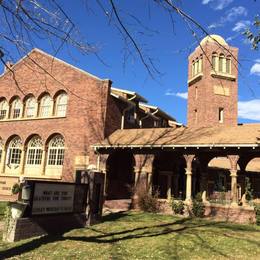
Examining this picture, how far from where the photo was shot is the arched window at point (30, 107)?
26.5 meters

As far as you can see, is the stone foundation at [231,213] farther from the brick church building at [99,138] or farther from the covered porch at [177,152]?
the brick church building at [99,138]

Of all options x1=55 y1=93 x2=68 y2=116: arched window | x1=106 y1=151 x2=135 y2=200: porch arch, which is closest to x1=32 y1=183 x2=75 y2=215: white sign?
x1=106 y1=151 x2=135 y2=200: porch arch

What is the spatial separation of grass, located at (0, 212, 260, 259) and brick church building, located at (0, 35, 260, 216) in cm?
624

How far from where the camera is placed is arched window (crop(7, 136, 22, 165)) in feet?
86.4

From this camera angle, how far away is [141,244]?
1024 cm

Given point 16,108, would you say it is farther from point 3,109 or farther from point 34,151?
point 34,151

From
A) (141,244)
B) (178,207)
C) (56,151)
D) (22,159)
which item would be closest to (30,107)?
(22,159)

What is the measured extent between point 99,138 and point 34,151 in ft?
19.0

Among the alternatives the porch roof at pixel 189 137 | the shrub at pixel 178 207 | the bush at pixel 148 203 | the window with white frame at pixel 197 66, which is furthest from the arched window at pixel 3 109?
the window with white frame at pixel 197 66

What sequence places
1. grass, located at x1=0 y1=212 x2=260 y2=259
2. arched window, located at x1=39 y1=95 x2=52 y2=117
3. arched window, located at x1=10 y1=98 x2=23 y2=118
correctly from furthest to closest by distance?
arched window, located at x1=10 y1=98 x2=23 y2=118 → arched window, located at x1=39 y1=95 x2=52 y2=117 → grass, located at x1=0 y1=212 x2=260 y2=259

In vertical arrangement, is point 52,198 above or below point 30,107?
below

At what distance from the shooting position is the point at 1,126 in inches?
1080

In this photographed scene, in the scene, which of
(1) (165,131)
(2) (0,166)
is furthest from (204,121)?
(2) (0,166)

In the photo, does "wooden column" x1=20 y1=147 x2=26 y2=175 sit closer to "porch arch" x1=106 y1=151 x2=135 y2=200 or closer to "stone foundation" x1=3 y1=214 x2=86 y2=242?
"porch arch" x1=106 y1=151 x2=135 y2=200
